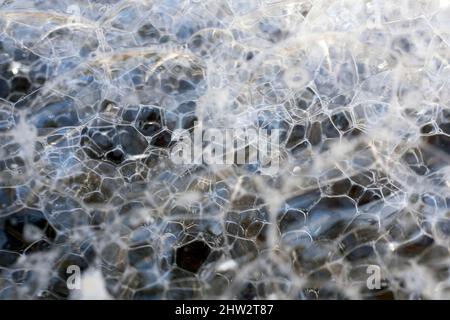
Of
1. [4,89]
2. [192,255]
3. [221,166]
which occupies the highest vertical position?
[4,89]

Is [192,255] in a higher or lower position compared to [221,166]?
lower

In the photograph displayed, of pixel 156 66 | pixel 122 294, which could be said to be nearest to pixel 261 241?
pixel 122 294

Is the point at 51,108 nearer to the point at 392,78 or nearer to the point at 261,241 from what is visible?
the point at 261,241

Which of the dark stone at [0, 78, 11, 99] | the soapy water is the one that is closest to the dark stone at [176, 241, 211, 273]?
the soapy water

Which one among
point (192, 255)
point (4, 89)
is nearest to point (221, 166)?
point (192, 255)

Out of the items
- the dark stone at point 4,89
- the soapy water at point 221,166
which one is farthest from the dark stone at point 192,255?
the dark stone at point 4,89

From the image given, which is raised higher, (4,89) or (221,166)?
(4,89)

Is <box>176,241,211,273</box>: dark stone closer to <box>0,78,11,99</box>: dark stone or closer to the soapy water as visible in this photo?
the soapy water

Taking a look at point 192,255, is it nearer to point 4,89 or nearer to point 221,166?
point 221,166

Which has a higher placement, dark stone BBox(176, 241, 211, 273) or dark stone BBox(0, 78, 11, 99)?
dark stone BBox(0, 78, 11, 99)
